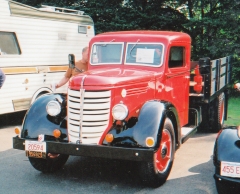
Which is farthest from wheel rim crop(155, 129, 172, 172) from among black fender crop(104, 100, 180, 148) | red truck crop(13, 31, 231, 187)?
black fender crop(104, 100, 180, 148)

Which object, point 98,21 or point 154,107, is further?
point 98,21

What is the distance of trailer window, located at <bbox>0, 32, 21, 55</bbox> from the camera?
928 cm

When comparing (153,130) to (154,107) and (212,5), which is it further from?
(212,5)

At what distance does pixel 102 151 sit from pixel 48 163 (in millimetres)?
1266

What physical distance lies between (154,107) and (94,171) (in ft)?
4.83

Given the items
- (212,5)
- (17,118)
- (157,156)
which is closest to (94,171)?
(157,156)

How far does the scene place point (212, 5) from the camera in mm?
14617

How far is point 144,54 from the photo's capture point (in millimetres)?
6289

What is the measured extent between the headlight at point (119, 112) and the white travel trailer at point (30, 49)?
486 cm

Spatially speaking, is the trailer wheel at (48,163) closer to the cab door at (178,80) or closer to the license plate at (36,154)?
the license plate at (36,154)

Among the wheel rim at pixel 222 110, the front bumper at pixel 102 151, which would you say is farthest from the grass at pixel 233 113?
the front bumper at pixel 102 151

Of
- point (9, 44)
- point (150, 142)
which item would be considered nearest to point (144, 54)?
point (150, 142)

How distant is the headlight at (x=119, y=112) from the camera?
5.01m

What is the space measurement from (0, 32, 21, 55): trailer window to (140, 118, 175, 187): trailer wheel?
5.27m
